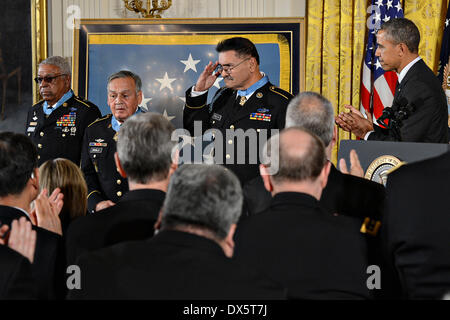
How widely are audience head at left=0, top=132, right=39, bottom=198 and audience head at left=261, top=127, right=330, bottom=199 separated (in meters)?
0.81

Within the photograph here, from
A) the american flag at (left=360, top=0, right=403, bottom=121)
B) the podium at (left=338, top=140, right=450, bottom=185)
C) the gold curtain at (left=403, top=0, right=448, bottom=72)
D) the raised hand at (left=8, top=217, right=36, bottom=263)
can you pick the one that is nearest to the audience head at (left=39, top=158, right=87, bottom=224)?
→ the raised hand at (left=8, top=217, right=36, bottom=263)

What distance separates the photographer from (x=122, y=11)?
5789mm

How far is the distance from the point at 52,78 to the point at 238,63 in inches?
63.4

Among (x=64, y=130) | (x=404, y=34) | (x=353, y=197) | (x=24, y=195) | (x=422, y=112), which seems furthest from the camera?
(x=64, y=130)

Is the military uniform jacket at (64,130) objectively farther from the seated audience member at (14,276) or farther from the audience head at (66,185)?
the seated audience member at (14,276)

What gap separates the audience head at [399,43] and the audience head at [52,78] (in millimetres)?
2428

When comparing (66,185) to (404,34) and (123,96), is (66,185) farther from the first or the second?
(404,34)

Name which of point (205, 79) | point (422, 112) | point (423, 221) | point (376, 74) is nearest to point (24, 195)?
point (423, 221)

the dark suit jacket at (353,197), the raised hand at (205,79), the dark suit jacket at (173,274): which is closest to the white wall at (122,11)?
the raised hand at (205,79)

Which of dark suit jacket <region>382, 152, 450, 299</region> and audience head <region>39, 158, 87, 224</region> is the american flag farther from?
dark suit jacket <region>382, 152, 450, 299</region>

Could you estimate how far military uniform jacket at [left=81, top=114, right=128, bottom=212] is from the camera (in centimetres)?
343

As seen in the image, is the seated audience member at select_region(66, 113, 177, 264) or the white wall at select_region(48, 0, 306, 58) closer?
the seated audience member at select_region(66, 113, 177, 264)
